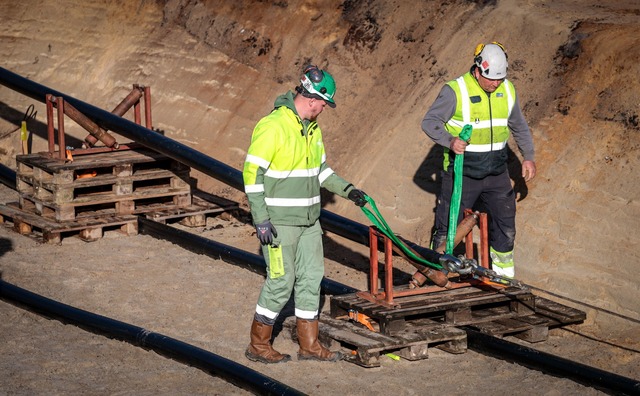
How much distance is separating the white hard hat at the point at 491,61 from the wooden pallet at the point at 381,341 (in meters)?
2.41

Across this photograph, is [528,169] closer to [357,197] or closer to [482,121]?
[482,121]

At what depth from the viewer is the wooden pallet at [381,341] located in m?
9.05

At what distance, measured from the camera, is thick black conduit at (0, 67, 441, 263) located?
11.3 m

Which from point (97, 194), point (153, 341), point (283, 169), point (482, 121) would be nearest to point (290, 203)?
point (283, 169)

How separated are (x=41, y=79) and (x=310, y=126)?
10940 mm

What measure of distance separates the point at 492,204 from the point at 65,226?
220 inches

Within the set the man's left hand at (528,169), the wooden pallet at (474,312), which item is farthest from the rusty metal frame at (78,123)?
the man's left hand at (528,169)

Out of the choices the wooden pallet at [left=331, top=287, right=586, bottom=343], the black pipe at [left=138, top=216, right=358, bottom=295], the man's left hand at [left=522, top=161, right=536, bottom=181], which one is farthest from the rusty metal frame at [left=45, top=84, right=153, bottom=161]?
the man's left hand at [left=522, top=161, right=536, bottom=181]

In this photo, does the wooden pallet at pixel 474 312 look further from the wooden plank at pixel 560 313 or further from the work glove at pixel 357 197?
the work glove at pixel 357 197

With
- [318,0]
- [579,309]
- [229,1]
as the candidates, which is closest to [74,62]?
[229,1]

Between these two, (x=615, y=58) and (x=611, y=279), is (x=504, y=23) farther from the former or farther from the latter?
(x=611, y=279)

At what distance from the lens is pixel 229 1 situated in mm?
17750

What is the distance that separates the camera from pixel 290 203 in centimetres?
886

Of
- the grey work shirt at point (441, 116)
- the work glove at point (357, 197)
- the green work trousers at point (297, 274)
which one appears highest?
the grey work shirt at point (441, 116)
